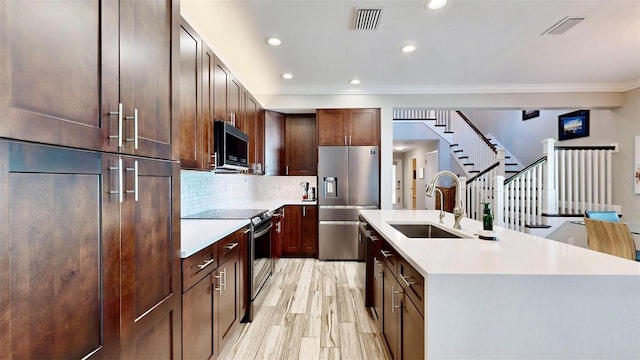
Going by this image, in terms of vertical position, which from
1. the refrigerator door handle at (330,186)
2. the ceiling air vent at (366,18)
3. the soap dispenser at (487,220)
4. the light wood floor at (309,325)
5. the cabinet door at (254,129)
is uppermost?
the ceiling air vent at (366,18)

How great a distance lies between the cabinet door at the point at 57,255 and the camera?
0.65 meters

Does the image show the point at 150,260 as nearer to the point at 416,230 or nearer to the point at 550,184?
the point at 416,230

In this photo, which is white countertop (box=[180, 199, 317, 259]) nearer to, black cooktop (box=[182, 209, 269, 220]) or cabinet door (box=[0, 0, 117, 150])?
black cooktop (box=[182, 209, 269, 220])

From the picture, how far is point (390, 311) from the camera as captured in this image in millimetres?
1847

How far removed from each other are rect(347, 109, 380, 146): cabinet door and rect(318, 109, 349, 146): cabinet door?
0.31ft

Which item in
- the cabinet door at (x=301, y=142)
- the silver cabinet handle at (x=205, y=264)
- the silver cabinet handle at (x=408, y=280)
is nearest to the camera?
the silver cabinet handle at (x=408, y=280)

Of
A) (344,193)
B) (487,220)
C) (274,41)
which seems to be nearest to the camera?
(487,220)

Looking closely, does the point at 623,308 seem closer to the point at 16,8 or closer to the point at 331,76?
the point at 16,8

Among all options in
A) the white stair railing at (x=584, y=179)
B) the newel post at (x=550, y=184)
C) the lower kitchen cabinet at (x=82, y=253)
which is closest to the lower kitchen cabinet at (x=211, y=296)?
the lower kitchen cabinet at (x=82, y=253)

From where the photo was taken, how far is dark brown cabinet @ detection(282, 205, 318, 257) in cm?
469

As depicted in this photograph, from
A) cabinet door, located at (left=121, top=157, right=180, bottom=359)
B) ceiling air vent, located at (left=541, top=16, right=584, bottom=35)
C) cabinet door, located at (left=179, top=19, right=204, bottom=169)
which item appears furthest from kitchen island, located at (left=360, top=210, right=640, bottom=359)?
ceiling air vent, located at (left=541, top=16, right=584, bottom=35)

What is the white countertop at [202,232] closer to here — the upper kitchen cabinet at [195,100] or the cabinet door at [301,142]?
the upper kitchen cabinet at [195,100]

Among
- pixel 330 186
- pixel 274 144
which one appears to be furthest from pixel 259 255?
pixel 274 144

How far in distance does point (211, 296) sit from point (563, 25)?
12.2 ft
